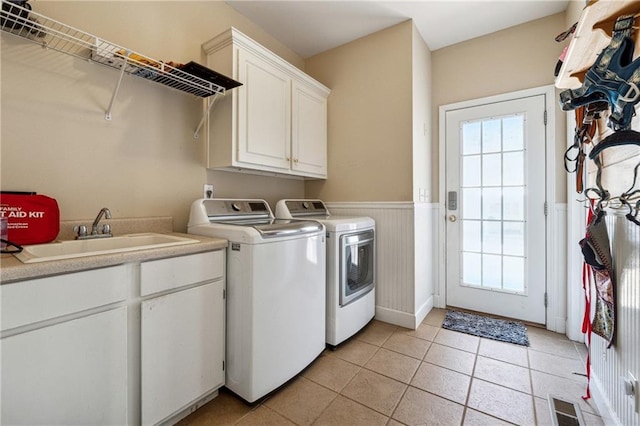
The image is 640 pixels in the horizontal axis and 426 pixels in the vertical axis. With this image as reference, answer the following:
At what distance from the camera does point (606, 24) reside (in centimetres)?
94

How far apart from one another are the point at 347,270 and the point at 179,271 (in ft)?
3.91

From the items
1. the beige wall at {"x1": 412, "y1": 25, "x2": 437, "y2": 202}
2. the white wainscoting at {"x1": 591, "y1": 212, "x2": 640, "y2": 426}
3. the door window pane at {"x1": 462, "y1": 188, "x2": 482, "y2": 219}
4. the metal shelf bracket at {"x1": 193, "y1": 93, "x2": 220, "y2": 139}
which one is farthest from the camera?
the door window pane at {"x1": 462, "y1": 188, "x2": 482, "y2": 219}

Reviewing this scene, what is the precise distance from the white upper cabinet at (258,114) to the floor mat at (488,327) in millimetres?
1903

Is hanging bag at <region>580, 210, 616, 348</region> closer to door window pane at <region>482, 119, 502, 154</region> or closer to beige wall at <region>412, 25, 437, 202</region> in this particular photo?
beige wall at <region>412, 25, 437, 202</region>

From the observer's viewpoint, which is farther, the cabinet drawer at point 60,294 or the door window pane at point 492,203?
the door window pane at point 492,203

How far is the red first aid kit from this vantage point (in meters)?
1.19

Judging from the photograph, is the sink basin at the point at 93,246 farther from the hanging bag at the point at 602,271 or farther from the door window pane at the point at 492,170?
the door window pane at the point at 492,170

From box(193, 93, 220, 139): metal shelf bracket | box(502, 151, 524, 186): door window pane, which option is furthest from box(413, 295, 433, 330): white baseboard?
box(193, 93, 220, 139): metal shelf bracket

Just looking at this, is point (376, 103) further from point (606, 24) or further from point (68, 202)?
point (68, 202)

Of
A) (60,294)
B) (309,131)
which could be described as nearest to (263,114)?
(309,131)

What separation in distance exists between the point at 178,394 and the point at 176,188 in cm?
124

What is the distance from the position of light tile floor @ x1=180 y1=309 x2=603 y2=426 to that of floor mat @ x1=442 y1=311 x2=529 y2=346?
90 millimetres

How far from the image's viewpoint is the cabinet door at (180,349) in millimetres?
1188

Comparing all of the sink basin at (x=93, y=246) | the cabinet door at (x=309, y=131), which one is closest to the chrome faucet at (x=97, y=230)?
the sink basin at (x=93, y=246)
